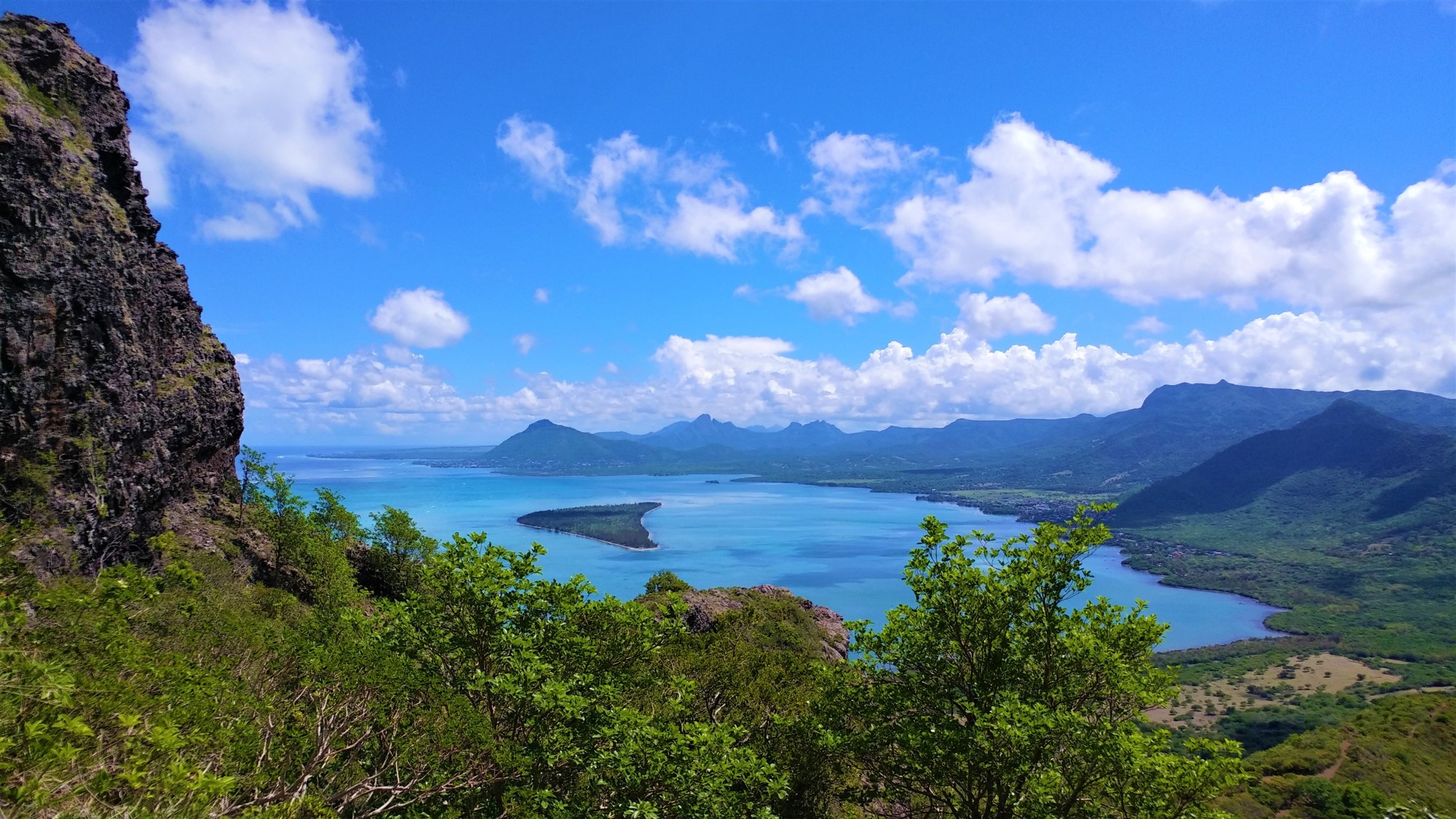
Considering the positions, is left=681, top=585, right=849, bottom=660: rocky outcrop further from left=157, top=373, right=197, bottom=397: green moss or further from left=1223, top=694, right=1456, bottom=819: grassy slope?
left=157, top=373, right=197, bottom=397: green moss

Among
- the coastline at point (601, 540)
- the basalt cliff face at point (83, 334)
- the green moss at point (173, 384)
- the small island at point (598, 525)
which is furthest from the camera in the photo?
the small island at point (598, 525)

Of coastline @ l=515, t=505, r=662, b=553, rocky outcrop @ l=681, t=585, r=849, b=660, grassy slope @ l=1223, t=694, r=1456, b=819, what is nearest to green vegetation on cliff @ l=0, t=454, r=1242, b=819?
rocky outcrop @ l=681, t=585, r=849, b=660

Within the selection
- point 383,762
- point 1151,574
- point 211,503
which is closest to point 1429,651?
point 1151,574

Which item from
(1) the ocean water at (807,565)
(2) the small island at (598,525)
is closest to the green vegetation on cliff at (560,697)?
(1) the ocean water at (807,565)

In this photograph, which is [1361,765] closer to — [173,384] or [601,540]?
[173,384]

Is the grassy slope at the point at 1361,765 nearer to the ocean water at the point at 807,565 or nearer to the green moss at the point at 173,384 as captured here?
the ocean water at the point at 807,565
